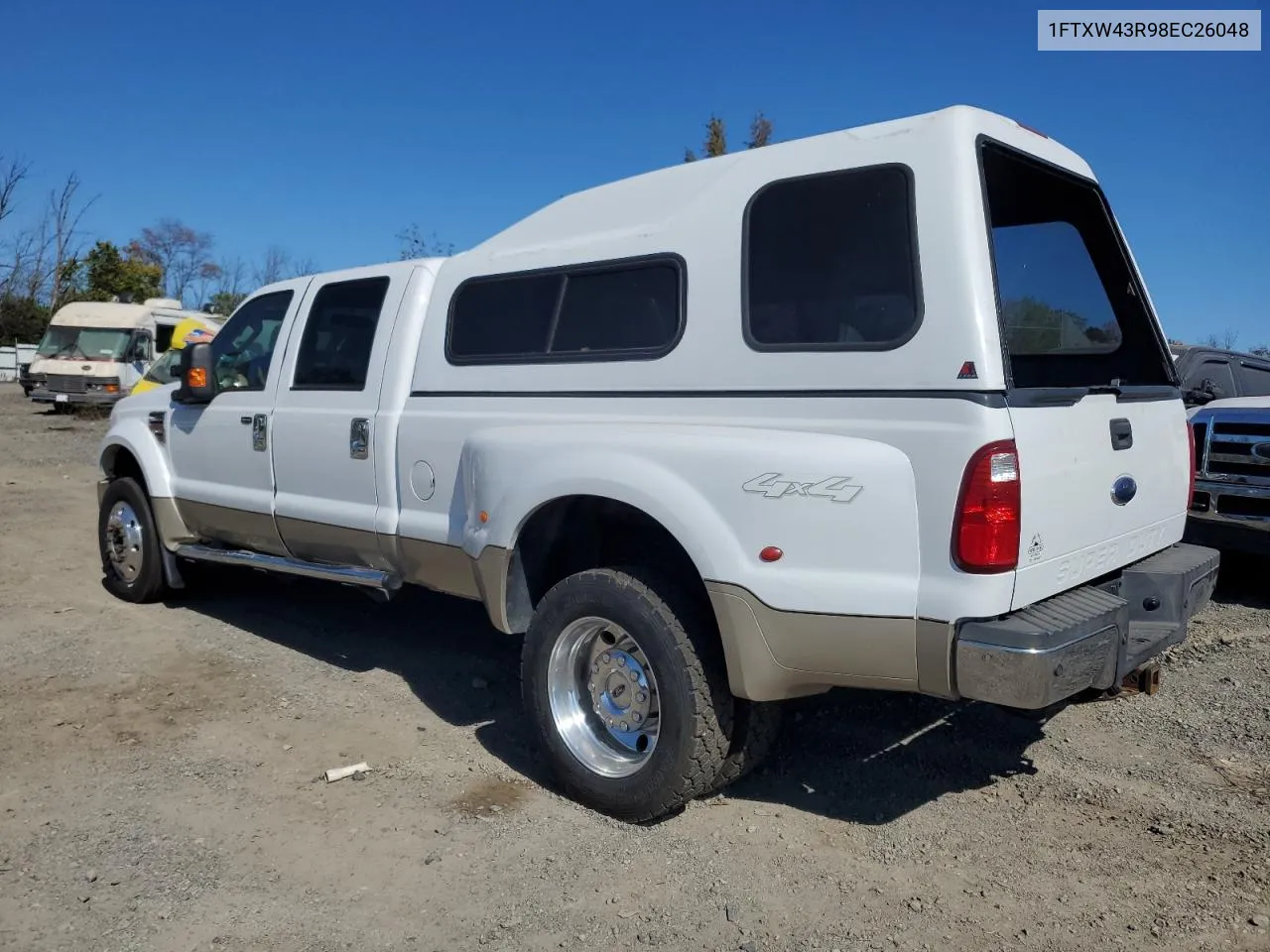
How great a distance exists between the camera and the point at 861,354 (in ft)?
10.5

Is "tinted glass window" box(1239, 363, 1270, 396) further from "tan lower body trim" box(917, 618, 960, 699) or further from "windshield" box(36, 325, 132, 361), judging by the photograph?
"windshield" box(36, 325, 132, 361)

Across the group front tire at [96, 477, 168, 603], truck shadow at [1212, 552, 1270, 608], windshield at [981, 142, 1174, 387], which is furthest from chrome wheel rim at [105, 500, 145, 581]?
truck shadow at [1212, 552, 1270, 608]

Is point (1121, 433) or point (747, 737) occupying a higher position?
point (1121, 433)

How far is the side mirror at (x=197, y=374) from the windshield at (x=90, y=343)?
18.4 meters

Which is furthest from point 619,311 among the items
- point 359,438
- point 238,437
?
point 238,437

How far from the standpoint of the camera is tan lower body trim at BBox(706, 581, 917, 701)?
311 centimetres

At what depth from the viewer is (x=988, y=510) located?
2908mm

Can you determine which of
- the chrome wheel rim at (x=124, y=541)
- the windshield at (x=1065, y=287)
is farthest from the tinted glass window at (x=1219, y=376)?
the chrome wheel rim at (x=124, y=541)

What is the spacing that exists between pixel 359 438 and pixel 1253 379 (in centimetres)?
748

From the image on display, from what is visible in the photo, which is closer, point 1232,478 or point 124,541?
point 1232,478

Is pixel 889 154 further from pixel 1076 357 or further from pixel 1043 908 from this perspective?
A: pixel 1043 908

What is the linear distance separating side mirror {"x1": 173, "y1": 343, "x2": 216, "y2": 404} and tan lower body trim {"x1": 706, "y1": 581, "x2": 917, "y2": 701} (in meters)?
3.80

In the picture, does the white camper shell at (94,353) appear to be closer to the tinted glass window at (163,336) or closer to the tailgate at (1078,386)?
the tinted glass window at (163,336)

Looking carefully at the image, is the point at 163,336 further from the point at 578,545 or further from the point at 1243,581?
the point at 1243,581
